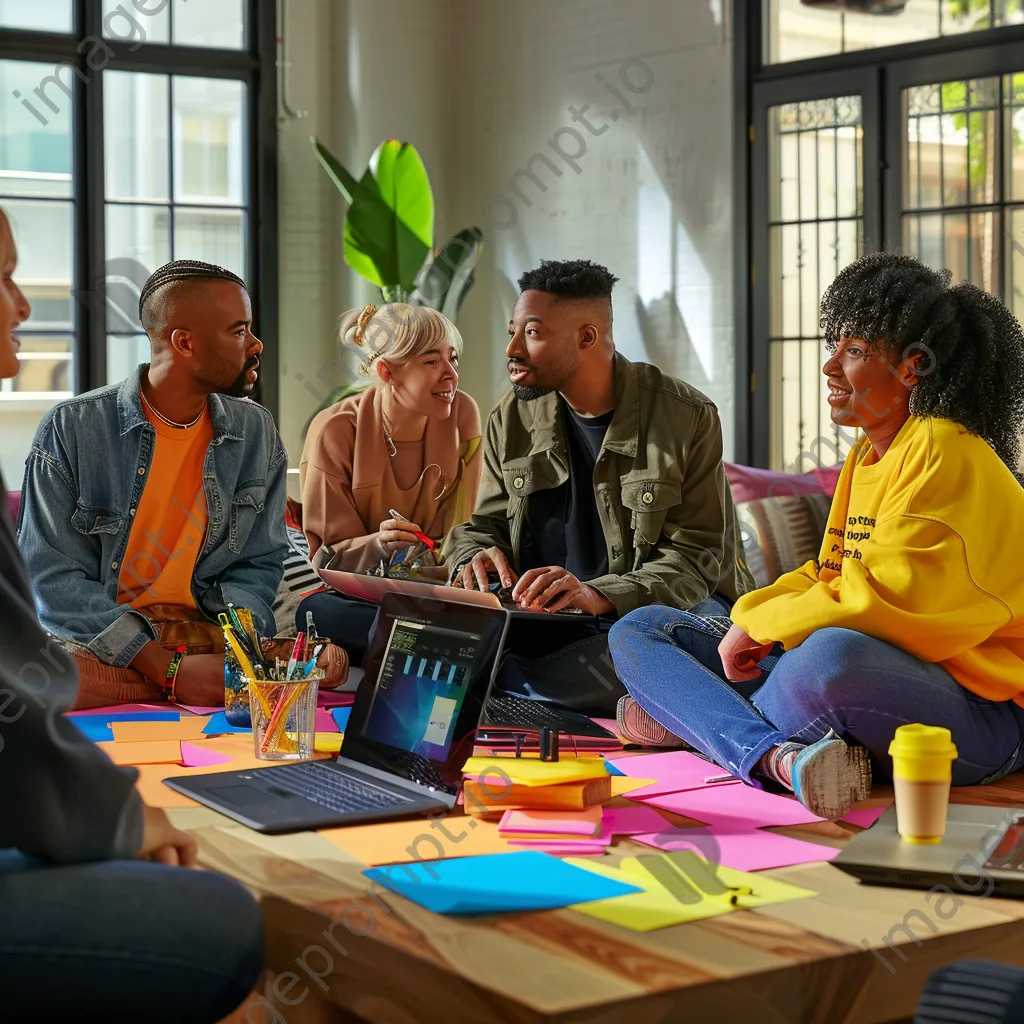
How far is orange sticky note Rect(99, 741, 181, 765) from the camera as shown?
7.84ft

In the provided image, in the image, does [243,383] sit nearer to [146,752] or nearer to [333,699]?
[333,699]

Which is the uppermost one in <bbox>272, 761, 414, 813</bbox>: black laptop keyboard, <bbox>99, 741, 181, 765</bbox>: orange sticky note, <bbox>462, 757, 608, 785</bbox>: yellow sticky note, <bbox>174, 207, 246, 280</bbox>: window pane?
<bbox>174, 207, 246, 280</bbox>: window pane

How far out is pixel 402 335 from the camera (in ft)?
12.8

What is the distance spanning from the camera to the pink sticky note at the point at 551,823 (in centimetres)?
193

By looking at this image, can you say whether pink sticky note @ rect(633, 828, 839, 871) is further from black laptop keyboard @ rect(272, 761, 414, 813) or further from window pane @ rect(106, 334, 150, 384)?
window pane @ rect(106, 334, 150, 384)

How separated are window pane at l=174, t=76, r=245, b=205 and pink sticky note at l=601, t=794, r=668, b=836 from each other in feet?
15.2

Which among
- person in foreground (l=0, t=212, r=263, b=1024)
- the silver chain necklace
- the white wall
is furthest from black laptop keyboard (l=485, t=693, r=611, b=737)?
the white wall

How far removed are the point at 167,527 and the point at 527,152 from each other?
3377 mm

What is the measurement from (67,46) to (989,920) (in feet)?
17.7

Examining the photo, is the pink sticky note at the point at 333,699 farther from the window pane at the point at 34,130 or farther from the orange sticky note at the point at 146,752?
the window pane at the point at 34,130

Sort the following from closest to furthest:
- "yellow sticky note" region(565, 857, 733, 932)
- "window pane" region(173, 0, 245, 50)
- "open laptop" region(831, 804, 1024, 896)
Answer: "yellow sticky note" region(565, 857, 733, 932)
"open laptop" region(831, 804, 1024, 896)
"window pane" region(173, 0, 245, 50)

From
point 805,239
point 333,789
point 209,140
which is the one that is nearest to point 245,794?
point 333,789

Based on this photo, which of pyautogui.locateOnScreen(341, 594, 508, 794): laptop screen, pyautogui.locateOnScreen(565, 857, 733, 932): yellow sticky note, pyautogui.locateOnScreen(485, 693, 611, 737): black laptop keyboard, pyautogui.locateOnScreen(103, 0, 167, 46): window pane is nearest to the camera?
pyautogui.locateOnScreen(565, 857, 733, 932): yellow sticky note

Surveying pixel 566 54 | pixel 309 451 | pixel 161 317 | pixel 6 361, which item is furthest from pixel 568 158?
pixel 6 361
